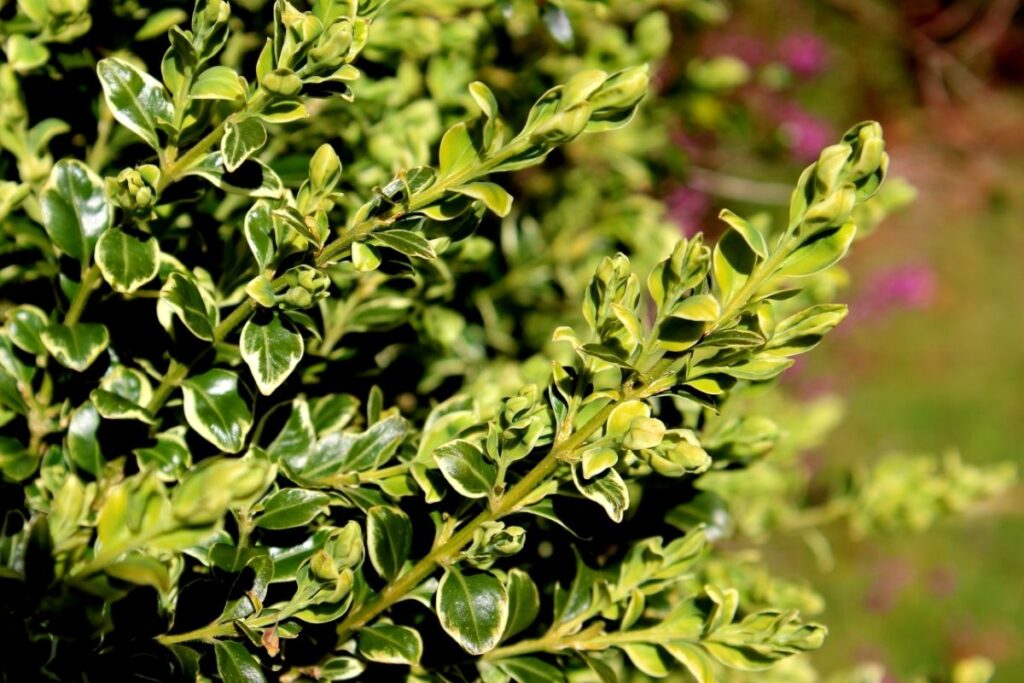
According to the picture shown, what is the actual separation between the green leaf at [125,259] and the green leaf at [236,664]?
254mm

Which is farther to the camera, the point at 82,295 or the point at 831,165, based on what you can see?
the point at 82,295

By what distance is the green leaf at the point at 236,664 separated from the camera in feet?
1.99

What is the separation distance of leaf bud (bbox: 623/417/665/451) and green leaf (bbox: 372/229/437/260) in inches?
6.9

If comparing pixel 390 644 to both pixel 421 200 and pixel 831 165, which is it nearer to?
pixel 421 200

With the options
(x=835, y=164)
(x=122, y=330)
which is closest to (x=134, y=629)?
(x=122, y=330)

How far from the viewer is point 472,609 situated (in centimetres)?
65

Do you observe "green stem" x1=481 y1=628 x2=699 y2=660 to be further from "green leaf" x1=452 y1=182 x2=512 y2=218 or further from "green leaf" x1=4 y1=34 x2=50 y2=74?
"green leaf" x1=4 y1=34 x2=50 y2=74

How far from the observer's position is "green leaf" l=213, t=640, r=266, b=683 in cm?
61

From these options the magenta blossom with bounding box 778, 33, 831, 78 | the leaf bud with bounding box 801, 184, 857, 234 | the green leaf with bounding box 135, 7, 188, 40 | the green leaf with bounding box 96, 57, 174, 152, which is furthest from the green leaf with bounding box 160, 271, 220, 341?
the magenta blossom with bounding box 778, 33, 831, 78

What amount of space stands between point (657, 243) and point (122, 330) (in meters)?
0.72

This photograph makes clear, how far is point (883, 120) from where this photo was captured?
4305 millimetres

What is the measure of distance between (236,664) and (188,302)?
9.9 inches

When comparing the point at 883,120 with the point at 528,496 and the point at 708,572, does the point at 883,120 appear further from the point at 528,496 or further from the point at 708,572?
the point at 528,496

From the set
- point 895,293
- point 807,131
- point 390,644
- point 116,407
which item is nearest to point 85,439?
point 116,407
